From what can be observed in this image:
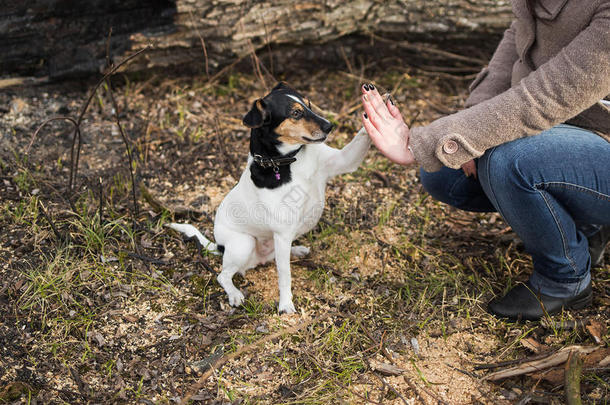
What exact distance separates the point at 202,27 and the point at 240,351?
2.70m

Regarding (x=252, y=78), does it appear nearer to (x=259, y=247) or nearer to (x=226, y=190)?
(x=226, y=190)

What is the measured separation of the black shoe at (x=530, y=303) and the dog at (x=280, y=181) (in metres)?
1.06

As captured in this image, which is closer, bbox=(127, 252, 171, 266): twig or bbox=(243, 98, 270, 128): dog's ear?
bbox=(243, 98, 270, 128): dog's ear

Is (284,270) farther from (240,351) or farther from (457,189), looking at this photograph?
(457,189)

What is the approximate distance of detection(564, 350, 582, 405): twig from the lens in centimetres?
225

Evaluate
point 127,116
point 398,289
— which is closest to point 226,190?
point 127,116

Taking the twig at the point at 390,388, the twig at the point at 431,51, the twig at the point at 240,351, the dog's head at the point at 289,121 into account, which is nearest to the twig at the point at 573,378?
the twig at the point at 390,388

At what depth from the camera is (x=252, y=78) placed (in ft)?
15.7

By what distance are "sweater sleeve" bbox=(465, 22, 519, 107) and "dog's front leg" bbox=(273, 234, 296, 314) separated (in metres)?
1.24

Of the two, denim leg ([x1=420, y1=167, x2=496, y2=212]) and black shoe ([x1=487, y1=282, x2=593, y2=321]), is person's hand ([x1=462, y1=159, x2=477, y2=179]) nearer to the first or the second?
denim leg ([x1=420, y1=167, x2=496, y2=212])

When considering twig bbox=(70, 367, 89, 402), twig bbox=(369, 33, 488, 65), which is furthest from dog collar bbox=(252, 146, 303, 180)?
twig bbox=(369, 33, 488, 65)

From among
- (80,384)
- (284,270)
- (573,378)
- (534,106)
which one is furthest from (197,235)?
(573,378)

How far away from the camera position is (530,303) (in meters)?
2.77

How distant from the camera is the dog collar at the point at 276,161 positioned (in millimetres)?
2605
